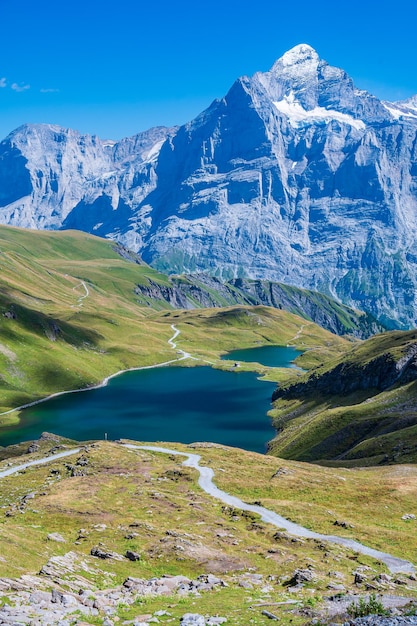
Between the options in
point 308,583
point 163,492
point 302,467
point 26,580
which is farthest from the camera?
point 302,467

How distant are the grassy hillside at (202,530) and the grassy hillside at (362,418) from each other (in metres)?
22.6

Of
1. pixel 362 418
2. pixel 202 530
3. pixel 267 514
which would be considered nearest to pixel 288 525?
pixel 267 514

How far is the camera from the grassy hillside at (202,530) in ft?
123

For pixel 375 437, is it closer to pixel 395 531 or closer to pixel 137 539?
pixel 395 531

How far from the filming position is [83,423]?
602 ft

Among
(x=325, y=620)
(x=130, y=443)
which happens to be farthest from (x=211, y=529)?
(x=130, y=443)

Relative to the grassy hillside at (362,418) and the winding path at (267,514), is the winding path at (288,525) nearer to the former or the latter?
the winding path at (267,514)

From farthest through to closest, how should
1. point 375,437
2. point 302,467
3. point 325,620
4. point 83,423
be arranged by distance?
1. point 83,423
2. point 375,437
3. point 302,467
4. point 325,620

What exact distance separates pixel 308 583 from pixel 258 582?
3.69 meters

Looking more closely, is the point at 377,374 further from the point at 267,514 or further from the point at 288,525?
the point at 288,525

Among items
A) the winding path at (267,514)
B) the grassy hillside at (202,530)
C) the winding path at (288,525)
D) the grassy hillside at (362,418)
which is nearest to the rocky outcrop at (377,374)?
the grassy hillside at (362,418)

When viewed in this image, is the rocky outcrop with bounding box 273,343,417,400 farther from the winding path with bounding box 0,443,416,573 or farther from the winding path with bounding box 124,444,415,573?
the winding path with bounding box 124,444,415,573

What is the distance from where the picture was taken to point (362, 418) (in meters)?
141

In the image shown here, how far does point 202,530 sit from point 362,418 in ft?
306
